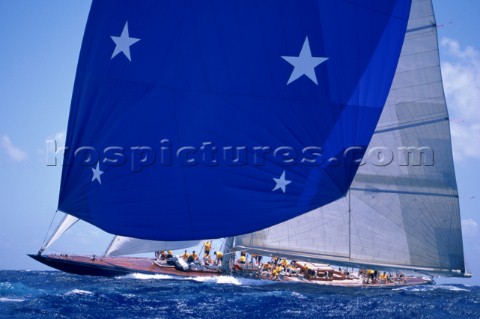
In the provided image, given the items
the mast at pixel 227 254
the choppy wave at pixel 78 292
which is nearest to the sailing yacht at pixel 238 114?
the choppy wave at pixel 78 292

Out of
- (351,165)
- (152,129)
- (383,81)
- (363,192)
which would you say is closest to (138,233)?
(152,129)

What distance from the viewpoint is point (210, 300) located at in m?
22.5

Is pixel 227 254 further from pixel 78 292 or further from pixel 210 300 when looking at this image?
pixel 78 292

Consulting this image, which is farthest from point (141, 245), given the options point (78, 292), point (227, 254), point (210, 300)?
point (210, 300)

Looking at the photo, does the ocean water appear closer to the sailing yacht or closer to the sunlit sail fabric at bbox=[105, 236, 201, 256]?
the sunlit sail fabric at bbox=[105, 236, 201, 256]

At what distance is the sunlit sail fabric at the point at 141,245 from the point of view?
29781 millimetres

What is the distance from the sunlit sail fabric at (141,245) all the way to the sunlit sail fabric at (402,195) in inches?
108

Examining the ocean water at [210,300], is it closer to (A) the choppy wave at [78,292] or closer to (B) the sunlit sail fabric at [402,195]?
(A) the choppy wave at [78,292]

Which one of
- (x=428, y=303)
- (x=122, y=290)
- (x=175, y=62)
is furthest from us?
(x=428, y=303)

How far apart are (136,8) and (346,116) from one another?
27.0 ft

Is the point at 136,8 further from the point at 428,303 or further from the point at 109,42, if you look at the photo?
the point at 428,303

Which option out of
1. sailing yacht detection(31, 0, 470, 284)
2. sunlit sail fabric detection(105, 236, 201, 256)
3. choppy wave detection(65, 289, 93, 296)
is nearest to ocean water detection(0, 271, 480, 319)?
choppy wave detection(65, 289, 93, 296)

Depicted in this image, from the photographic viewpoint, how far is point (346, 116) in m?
21.3

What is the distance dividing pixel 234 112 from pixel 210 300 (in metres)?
6.60
